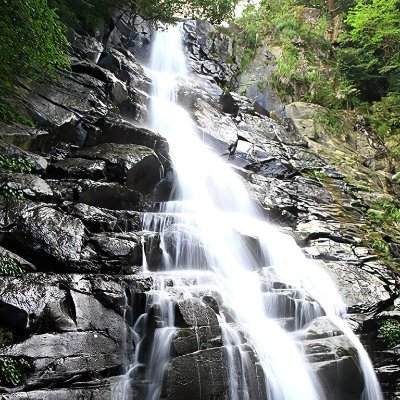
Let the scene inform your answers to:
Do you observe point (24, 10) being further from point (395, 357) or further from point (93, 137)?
point (395, 357)

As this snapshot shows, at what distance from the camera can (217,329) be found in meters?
5.68

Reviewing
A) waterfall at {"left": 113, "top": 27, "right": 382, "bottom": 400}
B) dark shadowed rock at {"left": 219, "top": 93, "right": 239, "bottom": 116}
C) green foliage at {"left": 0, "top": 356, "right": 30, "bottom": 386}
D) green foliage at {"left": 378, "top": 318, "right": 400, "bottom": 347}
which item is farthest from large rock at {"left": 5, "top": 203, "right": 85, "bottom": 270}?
dark shadowed rock at {"left": 219, "top": 93, "right": 239, "bottom": 116}

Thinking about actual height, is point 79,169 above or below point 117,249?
above

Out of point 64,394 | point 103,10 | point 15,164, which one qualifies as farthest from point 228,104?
point 64,394

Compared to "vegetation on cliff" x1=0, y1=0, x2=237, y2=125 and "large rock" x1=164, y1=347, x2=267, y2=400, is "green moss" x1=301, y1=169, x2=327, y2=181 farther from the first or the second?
"large rock" x1=164, y1=347, x2=267, y2=400

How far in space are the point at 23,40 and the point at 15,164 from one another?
90.2 inches

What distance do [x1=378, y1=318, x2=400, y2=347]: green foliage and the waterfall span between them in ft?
2.26

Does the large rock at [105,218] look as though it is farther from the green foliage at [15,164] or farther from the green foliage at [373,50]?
the green foliage at [373,50]

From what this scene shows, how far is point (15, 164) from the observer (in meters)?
7.02

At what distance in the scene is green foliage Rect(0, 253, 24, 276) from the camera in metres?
5.23

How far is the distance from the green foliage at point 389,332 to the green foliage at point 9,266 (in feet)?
21.2

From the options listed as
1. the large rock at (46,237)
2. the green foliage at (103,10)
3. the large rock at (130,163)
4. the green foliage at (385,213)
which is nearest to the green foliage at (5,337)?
the large rock at (46,237)

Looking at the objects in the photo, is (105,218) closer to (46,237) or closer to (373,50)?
(46,237)

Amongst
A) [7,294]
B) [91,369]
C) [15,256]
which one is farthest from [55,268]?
[91,369]
